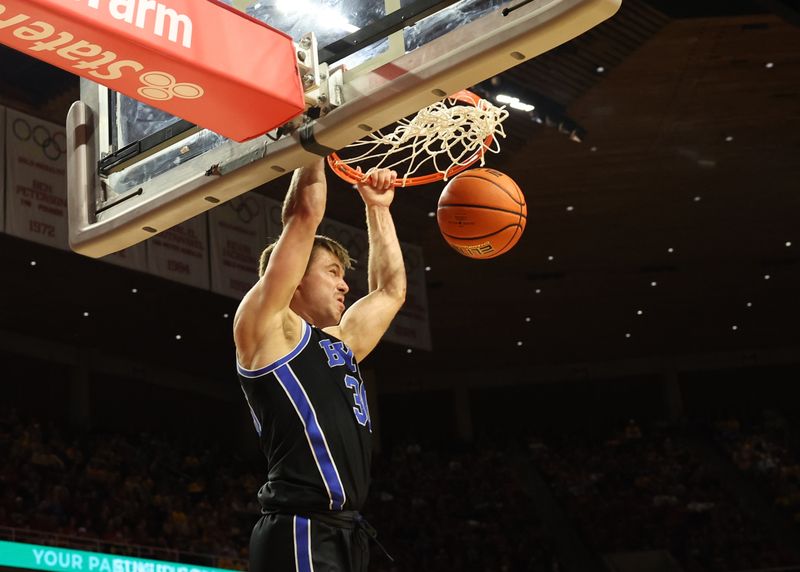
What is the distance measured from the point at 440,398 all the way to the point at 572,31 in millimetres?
22786

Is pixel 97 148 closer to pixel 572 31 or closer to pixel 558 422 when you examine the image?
pixel 572 31

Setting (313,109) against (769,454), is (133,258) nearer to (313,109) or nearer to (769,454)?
(313,109)

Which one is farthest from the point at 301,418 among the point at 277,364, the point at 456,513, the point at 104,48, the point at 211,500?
the point at 456,513

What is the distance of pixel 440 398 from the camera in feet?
82.9

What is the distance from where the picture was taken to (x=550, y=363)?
2544cm

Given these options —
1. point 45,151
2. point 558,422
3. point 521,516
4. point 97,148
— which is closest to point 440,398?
point 558,422

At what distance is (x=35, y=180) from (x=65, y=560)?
155 inches

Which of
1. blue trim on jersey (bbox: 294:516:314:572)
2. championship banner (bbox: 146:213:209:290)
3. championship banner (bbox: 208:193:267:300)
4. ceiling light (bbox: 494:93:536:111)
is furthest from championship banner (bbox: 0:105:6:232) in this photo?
blue trim on jersey (bbox: 294:516:314:572)

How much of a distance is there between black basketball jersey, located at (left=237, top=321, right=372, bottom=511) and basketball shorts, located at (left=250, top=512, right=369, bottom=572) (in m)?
0.05

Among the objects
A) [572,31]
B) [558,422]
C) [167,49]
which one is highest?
[558,422]

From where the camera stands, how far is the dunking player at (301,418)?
3.16 meters

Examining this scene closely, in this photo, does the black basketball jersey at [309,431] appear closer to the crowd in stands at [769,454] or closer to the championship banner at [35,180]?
the championship banner at [35,180]

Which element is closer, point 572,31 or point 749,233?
point 572,31

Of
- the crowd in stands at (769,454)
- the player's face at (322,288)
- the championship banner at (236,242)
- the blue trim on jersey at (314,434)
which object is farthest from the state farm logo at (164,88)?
the crowd in stands at (769,454)
